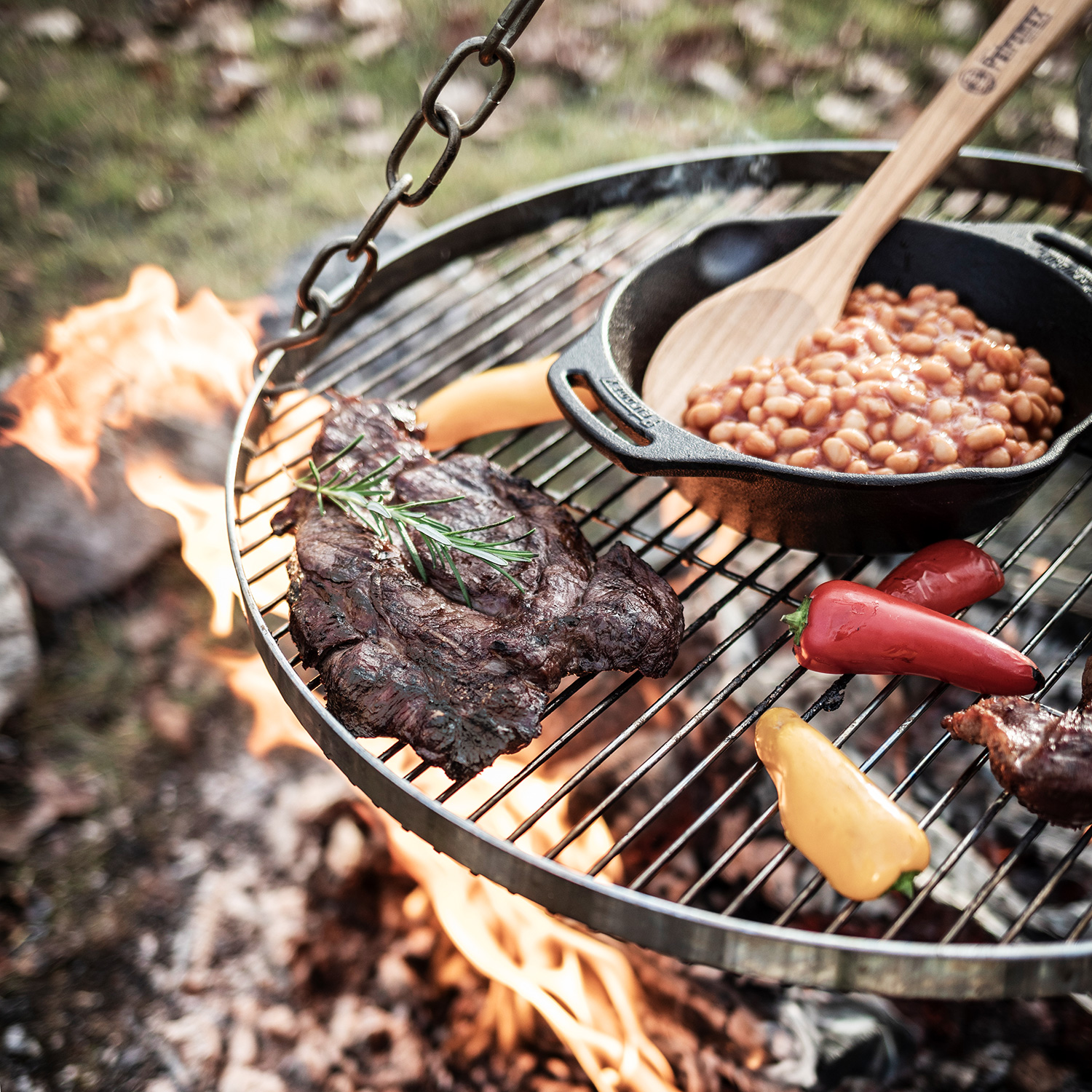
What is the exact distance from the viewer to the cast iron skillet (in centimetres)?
155

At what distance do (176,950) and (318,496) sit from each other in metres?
1.32

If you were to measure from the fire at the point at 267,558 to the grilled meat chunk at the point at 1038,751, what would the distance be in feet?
3.59

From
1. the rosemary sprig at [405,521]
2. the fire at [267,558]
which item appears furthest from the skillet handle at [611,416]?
the fire at [267,558]

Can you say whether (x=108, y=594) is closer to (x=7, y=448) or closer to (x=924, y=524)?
(x=7, y=448)

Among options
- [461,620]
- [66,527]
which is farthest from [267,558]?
[461,620]

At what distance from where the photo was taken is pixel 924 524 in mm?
1671

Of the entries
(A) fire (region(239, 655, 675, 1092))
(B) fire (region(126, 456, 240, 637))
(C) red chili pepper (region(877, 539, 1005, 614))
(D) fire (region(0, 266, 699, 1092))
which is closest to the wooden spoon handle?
(C) red chili pepper (region(877, 539, 1005, 614))

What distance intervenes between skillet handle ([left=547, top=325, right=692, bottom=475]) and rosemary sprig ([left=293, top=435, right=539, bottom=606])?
0.75 ft

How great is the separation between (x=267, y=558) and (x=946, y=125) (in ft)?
6.71

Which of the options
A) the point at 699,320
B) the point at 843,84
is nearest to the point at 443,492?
the point at 699,320

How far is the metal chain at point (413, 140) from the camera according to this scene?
1337 millimetres

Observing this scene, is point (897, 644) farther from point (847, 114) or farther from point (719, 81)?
point (719, 81)

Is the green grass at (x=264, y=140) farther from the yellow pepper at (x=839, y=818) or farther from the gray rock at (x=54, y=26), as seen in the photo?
the yellow pepper at (x=839, y=818)

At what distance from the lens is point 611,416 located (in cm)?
169
